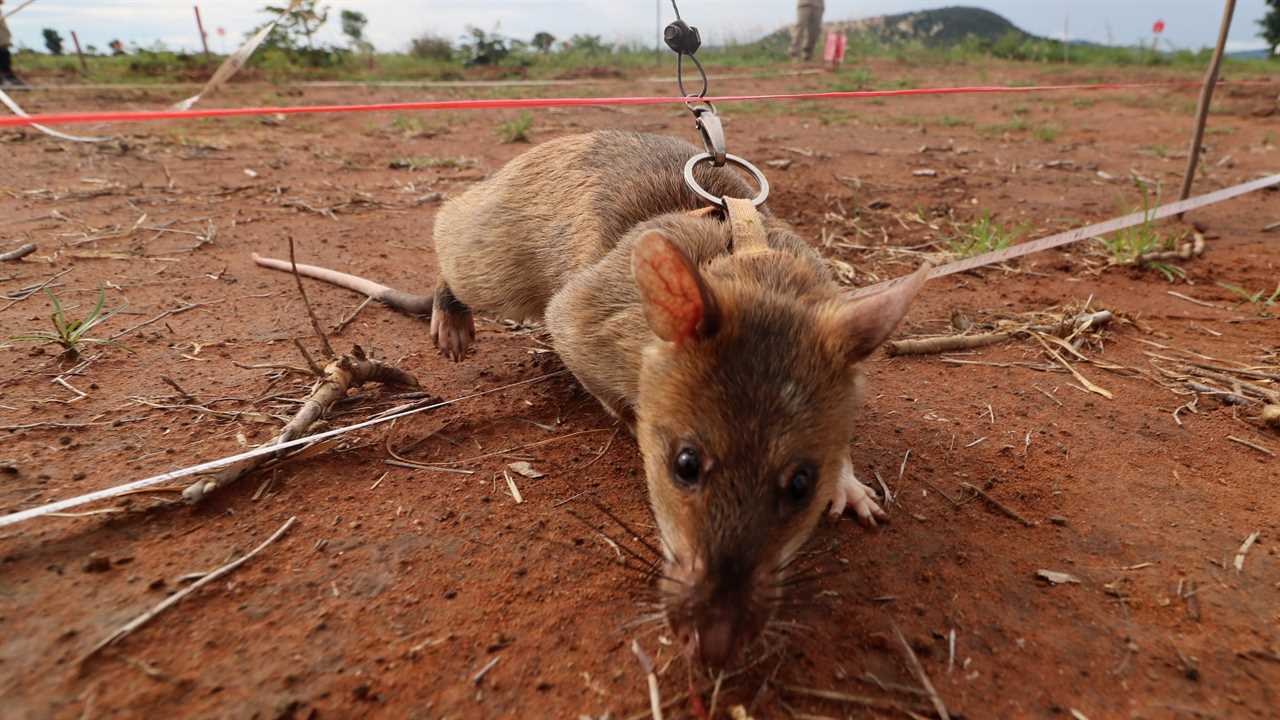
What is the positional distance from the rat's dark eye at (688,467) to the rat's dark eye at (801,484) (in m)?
0.25

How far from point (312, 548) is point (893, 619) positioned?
1.69 meters

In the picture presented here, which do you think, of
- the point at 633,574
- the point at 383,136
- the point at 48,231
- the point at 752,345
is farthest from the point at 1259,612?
the point at 383,136

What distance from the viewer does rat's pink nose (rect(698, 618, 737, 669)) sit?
5.17ft

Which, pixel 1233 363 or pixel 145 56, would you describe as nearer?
pixel 1233 363

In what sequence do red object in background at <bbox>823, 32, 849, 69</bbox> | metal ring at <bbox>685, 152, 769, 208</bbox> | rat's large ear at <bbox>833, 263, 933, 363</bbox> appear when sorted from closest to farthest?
rat's large ear at <bbox>833, 263, 933, 363</bbox> → metal ring at <bbox>685, 152, 769, 208</bbox> → red object in background at <bbox>823, 32, 849, 69</bbox>

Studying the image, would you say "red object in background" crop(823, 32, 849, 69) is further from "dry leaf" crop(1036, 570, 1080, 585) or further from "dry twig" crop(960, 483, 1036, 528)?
"dry leaf" crop(1036, 570, 1080, 585)

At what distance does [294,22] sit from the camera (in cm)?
1571

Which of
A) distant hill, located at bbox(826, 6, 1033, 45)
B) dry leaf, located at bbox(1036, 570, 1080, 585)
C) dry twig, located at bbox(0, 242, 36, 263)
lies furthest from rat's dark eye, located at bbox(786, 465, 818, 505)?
distant hill, located at bbox(826, 6, 1033, 45)

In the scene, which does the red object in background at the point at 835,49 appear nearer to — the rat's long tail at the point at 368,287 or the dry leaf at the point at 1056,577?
the rat's long tail at the point at 368,287

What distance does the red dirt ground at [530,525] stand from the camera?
1677 millimetres

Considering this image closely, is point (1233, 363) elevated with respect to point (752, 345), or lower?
lower

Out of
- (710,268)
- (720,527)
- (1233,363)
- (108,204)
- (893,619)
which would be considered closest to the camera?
(720,527)

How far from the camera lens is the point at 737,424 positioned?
1878 millimetres

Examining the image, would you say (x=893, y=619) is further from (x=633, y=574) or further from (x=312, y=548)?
(x=312, y=548)
